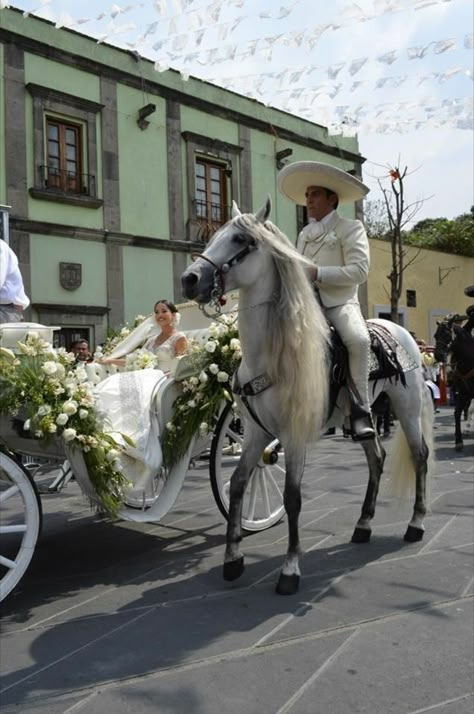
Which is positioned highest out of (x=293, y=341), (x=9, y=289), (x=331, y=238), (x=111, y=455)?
(x=331, y=238)

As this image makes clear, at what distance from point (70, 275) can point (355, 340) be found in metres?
11.6

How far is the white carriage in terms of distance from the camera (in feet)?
10.4

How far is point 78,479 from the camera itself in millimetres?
3393

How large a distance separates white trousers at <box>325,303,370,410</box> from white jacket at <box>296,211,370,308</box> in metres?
0.06

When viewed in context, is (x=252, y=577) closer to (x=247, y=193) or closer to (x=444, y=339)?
(x=444, y=339)

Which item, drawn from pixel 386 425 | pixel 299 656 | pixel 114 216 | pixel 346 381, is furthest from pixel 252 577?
pixel 114 216

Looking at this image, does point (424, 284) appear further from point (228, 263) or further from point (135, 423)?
point (228, 263)

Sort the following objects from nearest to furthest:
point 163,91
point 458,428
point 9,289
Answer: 1. point 9,289
2. point 458,428
3. point 163,91

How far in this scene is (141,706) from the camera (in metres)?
2.36

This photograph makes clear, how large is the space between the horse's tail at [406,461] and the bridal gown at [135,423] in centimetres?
176

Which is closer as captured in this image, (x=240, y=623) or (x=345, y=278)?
(x=240, y=623)

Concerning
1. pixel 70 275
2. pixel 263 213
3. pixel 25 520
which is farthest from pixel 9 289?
pixel 70 275

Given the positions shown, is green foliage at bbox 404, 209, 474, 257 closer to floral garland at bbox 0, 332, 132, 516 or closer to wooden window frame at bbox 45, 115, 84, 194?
wooden window frame at bbox 45, 115, 84, 194

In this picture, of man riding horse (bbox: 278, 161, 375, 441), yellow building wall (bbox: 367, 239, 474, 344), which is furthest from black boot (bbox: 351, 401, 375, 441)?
yellow building wall (bbox: 367, 239, 474, 344)
